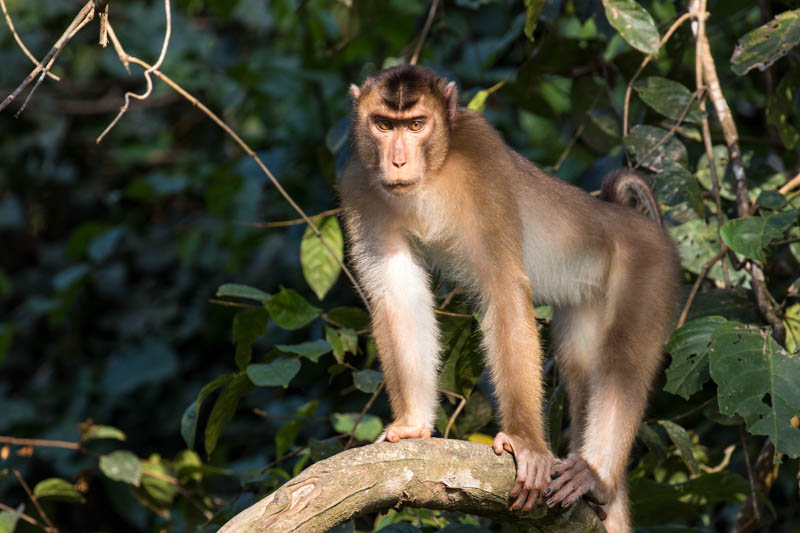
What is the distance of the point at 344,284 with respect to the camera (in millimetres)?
6594

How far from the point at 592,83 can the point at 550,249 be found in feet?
5.28

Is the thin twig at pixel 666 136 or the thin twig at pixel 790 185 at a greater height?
the thin twig at pixel 666 136

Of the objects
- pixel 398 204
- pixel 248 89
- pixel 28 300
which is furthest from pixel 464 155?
pixel 28 300

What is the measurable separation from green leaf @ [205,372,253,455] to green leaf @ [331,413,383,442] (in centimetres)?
68

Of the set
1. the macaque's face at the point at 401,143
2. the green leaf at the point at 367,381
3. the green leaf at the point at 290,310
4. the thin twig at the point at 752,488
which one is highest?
the macaque's face at the point at 401,143

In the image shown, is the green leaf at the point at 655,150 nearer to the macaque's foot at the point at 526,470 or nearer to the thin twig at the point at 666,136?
the thin twig at the point at 666,136

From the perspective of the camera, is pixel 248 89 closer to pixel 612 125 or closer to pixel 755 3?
pixel 612 125

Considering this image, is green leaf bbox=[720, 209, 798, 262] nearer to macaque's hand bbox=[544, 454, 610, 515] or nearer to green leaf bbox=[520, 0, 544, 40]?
macaque's hand bbox=[544, 454, 610, 515]

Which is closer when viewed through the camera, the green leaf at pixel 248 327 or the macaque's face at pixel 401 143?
the macaque's face at pixel 401 143

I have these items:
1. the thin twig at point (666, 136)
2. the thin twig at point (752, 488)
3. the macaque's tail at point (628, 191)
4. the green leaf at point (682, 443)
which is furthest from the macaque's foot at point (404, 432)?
the thin twig at point (666, 136)

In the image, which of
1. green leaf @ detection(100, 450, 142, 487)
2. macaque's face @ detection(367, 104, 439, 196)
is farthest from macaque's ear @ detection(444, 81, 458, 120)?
green leaf @ detection(100, 450, 142, 487)

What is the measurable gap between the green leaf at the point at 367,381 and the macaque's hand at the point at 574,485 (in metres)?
0.85

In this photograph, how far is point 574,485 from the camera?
3486 mm

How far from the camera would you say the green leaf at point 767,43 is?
4.02 metres
